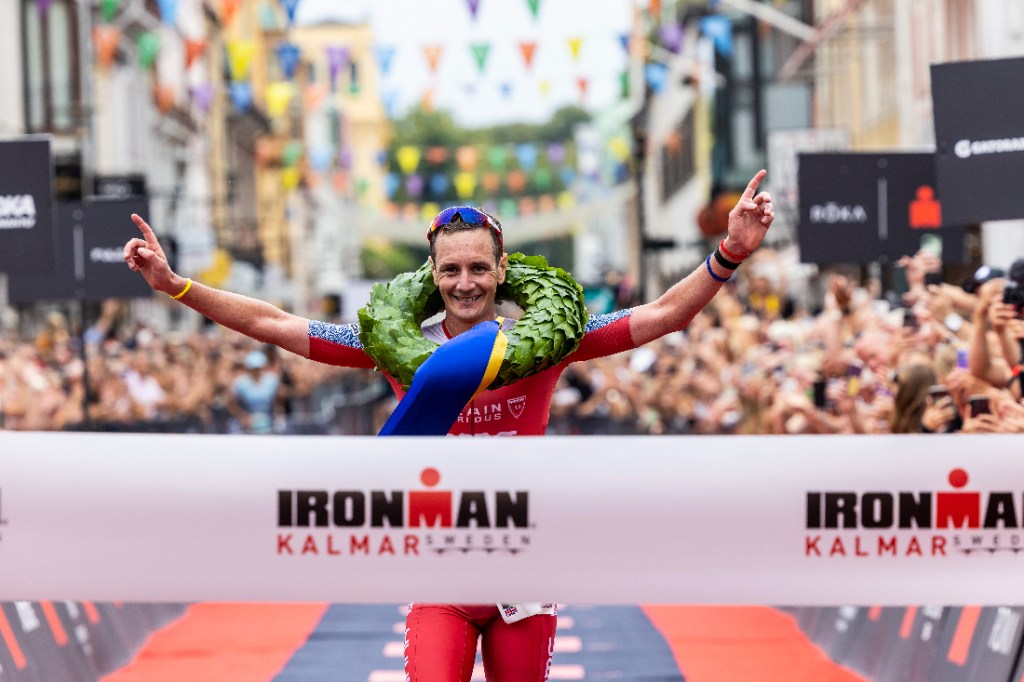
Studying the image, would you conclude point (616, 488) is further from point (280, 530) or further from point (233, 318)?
point (233, 318)

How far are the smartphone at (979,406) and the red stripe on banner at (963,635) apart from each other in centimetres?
85

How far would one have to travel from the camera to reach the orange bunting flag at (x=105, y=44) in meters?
36.8

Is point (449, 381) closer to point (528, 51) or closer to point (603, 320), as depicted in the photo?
point (603, 320)

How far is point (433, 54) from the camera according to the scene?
28.5 meters

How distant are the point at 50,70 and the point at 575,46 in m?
12.4

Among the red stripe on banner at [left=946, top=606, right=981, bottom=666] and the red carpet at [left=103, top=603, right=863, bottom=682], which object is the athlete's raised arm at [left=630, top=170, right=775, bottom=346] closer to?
the red stripe on banner at [left=946, top=606, right=981, bottom=666]

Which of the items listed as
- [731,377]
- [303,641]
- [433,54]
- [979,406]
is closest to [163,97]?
[433,54]

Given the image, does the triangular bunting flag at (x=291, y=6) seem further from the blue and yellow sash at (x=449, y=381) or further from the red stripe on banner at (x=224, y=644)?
the blue and yellow sash at (x=449, y=381)

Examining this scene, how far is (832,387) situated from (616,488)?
6015mm

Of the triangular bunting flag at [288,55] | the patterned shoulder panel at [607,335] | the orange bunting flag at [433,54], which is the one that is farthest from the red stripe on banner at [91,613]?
the triangular bunting flag at [288,55]

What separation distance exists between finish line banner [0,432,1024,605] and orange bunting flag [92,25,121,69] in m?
33.7

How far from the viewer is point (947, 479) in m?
4.51

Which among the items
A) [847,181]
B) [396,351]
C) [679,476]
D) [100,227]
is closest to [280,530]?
[396,351]

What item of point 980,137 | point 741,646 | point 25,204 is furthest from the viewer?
point 741,646
